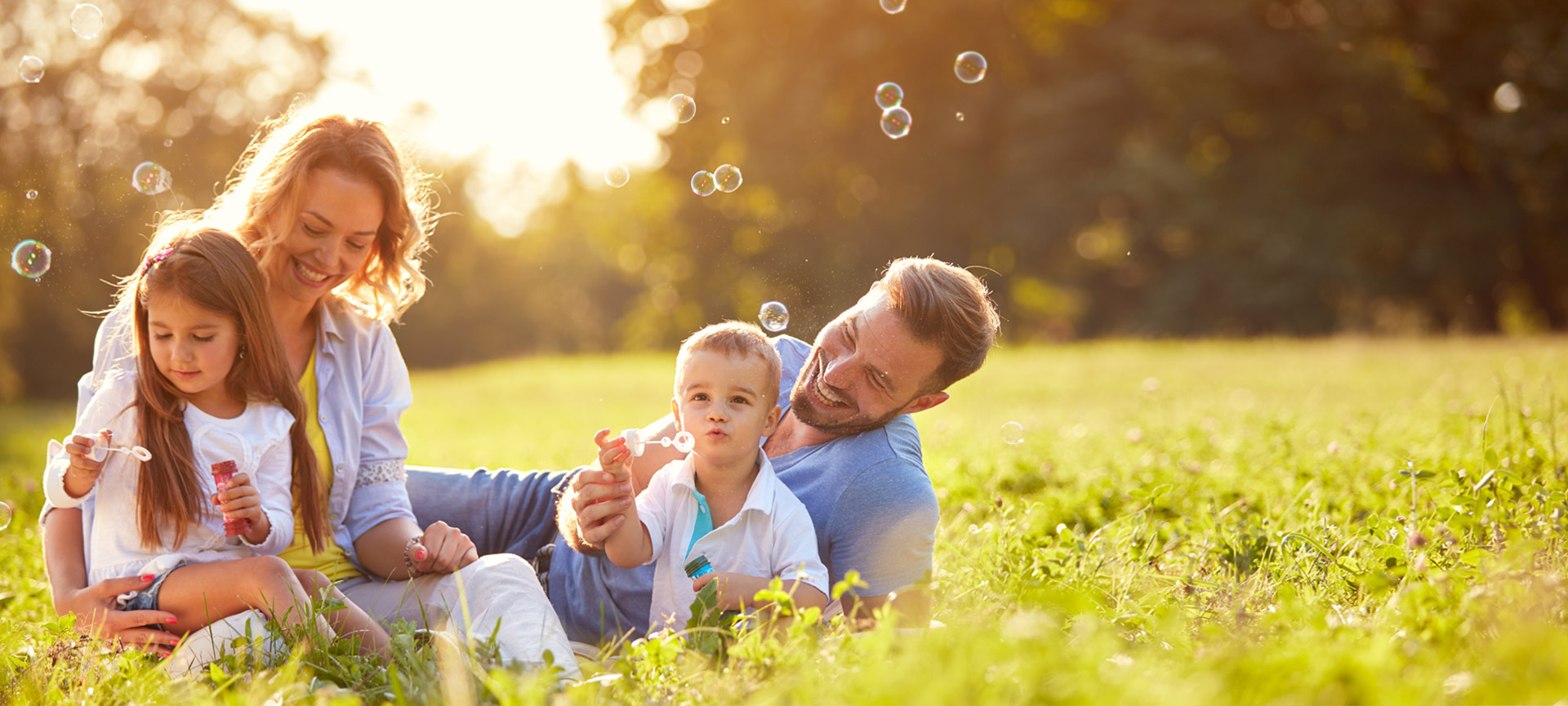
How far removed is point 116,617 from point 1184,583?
284cm

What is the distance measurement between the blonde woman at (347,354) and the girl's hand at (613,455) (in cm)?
42

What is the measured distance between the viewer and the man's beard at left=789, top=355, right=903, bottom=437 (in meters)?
3.01

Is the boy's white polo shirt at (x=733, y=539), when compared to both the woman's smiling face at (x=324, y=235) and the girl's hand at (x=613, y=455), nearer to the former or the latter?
the girl's hand at (x=613, y=455)

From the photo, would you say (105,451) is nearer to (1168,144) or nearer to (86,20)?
(86,20)

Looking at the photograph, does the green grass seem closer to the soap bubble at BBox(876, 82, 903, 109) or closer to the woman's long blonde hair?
the woman's long blonde hair

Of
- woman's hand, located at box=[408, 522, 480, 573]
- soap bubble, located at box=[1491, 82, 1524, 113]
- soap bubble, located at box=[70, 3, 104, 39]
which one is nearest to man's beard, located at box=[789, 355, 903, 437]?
woman's hand, located at box=[408, 522, 480, 573]

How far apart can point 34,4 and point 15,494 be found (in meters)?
24.3

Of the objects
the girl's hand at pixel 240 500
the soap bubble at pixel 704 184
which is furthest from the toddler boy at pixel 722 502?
the soap bubble at pixel 704 184

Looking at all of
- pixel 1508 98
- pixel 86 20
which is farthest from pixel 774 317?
pixel 1508 98

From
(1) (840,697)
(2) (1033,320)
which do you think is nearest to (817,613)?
(1) (840,697)

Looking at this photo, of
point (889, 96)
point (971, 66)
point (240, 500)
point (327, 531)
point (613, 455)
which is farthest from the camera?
point (971, 66)

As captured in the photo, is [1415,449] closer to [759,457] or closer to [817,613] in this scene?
[759,457]

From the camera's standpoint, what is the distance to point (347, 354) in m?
3.44

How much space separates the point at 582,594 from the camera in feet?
10.1
